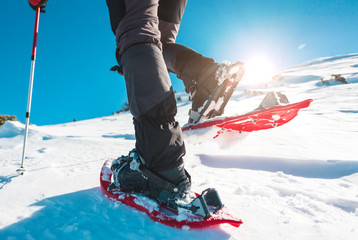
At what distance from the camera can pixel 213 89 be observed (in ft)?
4.14

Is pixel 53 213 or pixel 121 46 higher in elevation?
pixel 121 46

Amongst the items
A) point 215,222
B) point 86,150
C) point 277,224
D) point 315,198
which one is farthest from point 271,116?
point 86,150

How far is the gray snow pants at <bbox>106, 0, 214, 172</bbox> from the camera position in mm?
766

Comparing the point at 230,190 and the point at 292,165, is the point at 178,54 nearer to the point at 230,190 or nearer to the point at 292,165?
the point at 230,190

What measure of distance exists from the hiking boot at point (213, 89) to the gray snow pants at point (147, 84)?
0.46 metres

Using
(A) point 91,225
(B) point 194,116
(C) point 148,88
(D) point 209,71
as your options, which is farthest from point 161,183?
(D) point 209,71

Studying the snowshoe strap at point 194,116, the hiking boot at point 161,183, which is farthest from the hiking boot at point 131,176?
the snowshoe strap at point 194,116

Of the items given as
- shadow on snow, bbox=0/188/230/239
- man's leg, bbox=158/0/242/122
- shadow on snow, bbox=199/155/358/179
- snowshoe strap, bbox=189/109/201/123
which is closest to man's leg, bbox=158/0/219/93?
man's leg, bbox=158/0/242/122

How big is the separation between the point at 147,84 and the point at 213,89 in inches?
23.8

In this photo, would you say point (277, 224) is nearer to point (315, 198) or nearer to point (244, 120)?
point (315, 198)

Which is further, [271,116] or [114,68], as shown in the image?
[271,116]

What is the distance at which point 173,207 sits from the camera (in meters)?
0.80

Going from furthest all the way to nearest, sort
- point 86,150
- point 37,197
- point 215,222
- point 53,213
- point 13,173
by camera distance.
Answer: point 86,150
point 13,173
point 37,197
point 53,213
point 215,222

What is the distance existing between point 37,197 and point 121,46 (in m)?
0.80
